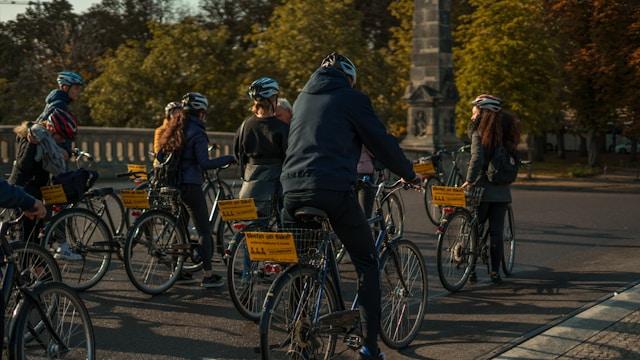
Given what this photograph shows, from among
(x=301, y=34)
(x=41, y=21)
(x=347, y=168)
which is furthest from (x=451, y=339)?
(x=41, y=21)

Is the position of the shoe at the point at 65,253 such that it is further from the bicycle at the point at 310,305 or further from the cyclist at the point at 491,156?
the cyclist at the point at 491,156

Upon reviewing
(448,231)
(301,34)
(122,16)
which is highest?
(122,16)

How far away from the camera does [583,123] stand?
4103 centimetres

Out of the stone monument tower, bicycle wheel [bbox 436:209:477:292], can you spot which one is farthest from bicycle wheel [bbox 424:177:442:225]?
the stone monument tower

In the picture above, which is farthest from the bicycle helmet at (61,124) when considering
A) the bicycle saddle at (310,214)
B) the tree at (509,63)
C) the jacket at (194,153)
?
the tree at (509,63)

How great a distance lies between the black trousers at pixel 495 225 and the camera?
939 cm

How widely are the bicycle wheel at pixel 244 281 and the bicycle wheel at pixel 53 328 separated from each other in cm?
222

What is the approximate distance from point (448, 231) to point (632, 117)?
2804cm

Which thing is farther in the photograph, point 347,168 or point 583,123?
point 583,123

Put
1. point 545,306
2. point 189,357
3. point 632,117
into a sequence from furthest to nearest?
point 632,117 → point 545,306 → point 189,357

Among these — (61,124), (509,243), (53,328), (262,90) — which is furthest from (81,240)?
(509,243)

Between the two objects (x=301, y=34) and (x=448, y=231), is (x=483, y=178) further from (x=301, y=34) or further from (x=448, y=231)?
(x=301, y=34)

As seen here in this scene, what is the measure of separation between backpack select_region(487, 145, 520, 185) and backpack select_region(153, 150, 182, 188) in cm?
298

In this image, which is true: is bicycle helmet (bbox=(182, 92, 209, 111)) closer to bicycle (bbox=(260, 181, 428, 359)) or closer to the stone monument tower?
bicycle (bbox=(260, 181, 428, 359))
